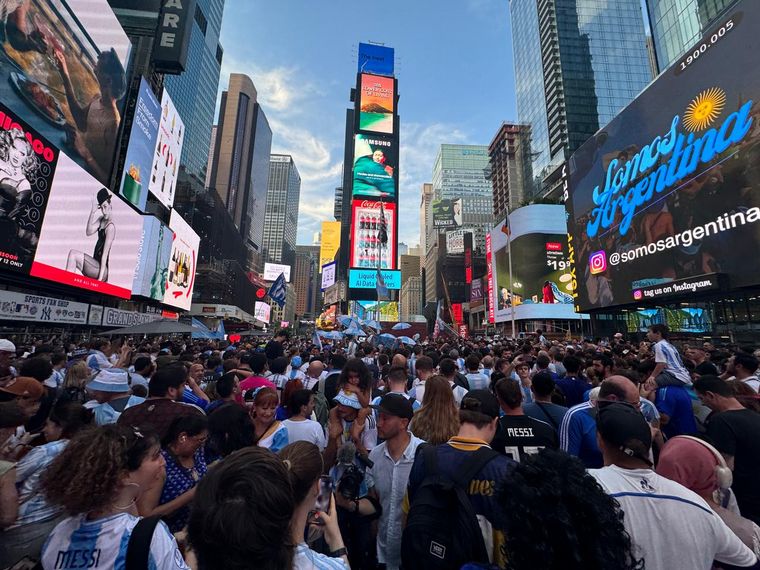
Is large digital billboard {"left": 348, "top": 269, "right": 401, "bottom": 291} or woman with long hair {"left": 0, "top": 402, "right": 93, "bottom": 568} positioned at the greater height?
large digital billboard {"left": 348, "top": 269, "right": 401, "bottom": 291}

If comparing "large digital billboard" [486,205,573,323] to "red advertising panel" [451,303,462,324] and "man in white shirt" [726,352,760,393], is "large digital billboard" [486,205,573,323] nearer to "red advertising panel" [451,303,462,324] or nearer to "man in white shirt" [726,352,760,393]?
"red advertising panel" [451,303,462,324]

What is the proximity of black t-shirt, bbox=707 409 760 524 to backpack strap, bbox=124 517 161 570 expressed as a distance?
4384mm

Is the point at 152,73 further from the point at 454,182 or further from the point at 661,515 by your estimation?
the point at 454,182

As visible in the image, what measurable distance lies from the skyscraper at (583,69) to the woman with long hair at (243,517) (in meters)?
82.5

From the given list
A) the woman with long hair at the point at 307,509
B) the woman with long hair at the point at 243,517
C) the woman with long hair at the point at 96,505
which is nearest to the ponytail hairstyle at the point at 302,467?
the woman with long hair at the point at 307,509

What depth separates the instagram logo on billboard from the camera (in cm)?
3031

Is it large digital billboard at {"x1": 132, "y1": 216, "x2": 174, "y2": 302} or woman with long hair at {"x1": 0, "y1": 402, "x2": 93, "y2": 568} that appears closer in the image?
woman with long hair at {"x1": 0, "y1": 402, "x2": 93, "y2": 568}

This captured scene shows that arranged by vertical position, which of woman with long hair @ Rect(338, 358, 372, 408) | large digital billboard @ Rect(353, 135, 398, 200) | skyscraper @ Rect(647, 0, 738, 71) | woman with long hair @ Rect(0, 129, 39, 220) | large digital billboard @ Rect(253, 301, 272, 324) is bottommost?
woman with long hair @ Rect(338, 358, 372, 408)

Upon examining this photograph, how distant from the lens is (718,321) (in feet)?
75.0

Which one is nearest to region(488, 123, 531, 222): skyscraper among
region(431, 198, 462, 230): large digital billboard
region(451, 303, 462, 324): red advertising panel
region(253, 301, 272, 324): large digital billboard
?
region(451, 303, 462, 324): red advertising panel

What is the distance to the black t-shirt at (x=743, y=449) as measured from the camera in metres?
2.94

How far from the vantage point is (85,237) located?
79.8ft

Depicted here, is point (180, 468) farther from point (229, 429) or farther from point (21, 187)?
point (21, 187)

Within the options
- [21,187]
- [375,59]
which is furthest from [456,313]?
[21,187]
